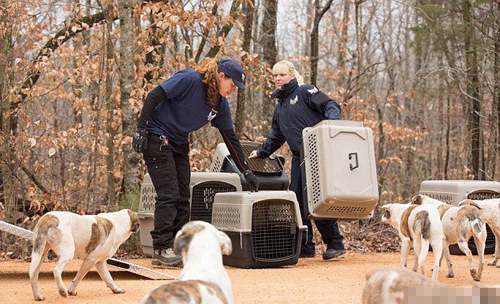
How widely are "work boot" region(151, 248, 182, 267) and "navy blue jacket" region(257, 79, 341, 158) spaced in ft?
6.16

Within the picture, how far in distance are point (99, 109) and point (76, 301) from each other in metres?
5.55

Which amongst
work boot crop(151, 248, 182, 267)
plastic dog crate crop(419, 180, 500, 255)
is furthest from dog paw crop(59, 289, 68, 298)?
plastic dog crate crop(419, 180, 500, 255)

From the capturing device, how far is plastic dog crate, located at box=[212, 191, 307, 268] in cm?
798

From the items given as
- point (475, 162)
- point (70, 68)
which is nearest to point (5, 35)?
point (70, 68)

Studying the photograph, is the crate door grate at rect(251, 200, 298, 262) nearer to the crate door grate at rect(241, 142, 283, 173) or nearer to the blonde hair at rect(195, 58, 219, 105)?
the crate door grate at rect(241, 142, 283, 173)

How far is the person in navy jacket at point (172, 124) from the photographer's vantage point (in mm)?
7656

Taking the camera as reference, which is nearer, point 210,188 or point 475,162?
point 210,188

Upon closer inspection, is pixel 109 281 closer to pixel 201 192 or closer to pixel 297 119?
pixel 201 192

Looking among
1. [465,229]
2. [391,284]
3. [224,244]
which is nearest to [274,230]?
[465,229]

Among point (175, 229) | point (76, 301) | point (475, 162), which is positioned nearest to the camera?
point (76, 301)

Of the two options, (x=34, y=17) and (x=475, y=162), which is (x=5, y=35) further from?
(x=475, y=162)

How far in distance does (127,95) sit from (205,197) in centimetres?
270

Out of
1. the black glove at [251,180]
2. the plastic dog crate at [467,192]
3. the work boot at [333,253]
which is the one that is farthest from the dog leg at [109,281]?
the plastic dog crate at [467,192]

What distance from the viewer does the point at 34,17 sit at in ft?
38.1
